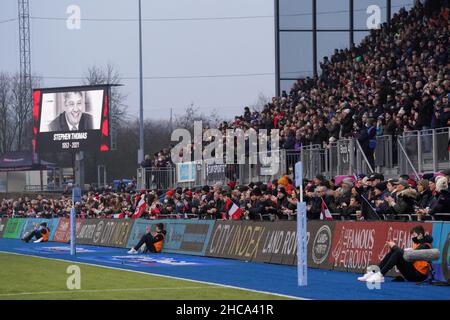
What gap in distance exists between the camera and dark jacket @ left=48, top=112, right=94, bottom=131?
60969mm

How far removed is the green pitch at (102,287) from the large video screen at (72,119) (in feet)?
109

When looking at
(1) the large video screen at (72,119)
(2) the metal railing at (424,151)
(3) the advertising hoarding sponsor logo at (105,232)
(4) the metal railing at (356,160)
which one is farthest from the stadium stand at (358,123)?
(1) the large video screen at (72,119)

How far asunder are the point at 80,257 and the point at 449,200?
51.0 ft

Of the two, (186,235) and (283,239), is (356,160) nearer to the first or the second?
(283,239)

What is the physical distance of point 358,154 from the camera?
104 feet

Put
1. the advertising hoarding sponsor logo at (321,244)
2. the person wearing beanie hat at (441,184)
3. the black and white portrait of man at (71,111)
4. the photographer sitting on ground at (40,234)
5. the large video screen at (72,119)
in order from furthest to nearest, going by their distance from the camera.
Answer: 1. the black and white portrait of man at (71,111)
2. the large video screen at (72,119)
3. the photographer sitting on ground at (40,234)
4. the advertising hoarding sponsor logo at (321,244)
5. the person wearing beanie hat at (441,184)

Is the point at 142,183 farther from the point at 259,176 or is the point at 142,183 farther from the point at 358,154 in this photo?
the point at 358,154

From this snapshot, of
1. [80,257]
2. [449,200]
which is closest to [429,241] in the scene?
[449,200]

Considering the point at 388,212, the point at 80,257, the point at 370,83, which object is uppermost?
the point at 370,83

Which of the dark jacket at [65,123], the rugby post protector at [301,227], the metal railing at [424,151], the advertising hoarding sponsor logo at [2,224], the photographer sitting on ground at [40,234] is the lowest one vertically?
the advertising hoarding sponsor logo at [2,224]

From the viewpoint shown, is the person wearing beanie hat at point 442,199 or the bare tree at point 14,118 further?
the bare tree at point 14,118

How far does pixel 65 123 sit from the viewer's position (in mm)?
61688

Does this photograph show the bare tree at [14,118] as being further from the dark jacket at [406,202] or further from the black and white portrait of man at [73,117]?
the dark jacket at [406,202]

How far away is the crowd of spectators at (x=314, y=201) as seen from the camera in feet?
75.0
